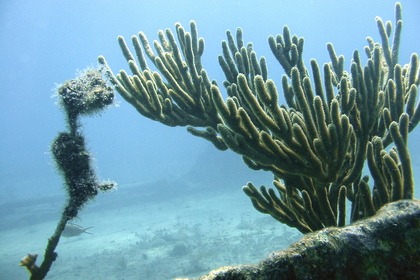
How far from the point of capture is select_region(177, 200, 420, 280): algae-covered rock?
53.6 inches

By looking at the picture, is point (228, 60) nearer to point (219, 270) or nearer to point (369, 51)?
point (369, 51)

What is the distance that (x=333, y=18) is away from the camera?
104m

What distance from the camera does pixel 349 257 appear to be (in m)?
1.40

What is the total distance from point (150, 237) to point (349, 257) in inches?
575

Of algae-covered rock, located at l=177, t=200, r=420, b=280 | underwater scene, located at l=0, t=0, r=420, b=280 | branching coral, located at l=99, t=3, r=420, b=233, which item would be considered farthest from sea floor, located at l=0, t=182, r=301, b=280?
algae-covered rock, located at l=177, t=200, r=420, b=280

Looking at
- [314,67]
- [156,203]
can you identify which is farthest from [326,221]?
[156,203]

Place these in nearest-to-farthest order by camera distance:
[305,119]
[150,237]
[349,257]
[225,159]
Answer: [349,257] → [305,119] → [150,237] → [225,159]

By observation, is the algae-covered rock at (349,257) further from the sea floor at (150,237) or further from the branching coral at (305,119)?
the sea floor at (150,237)

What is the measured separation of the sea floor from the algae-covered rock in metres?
4.52

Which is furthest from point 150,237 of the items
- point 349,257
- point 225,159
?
point 349,257

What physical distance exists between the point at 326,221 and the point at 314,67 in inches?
59.6

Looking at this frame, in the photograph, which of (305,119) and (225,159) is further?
(225,159)

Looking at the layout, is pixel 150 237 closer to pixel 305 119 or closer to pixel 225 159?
pixel 225 159


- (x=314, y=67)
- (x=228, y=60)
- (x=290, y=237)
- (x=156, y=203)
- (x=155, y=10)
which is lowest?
(x=290, y=237)
